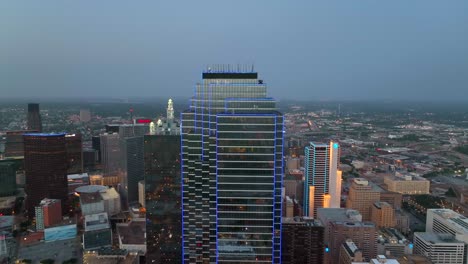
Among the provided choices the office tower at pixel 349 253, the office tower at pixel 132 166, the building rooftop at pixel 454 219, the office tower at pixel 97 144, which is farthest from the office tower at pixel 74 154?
the building rooftop at pixel 454 219

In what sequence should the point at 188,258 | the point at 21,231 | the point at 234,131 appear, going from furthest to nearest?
the point at 21,231, the point at 188,258, the point at 234,131

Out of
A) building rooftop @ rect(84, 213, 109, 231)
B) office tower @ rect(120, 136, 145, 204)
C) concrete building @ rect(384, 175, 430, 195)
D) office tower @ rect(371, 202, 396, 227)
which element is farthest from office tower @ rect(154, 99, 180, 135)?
concrete building @ rect(384, 175, 430, 195)

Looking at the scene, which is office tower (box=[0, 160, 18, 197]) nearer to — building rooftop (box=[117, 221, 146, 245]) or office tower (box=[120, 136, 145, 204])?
office tower (box=[120, 136, 145, 204])

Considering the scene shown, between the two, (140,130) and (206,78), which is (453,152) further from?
(206,78)

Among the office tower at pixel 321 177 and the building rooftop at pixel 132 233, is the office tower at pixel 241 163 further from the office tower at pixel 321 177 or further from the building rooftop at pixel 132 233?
the office tower at pixel 321 177

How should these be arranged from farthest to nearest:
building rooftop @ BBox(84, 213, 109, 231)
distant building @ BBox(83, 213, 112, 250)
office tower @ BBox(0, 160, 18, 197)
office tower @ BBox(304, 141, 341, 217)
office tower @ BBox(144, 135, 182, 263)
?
office tower @ BBox(0, 160, 18, 197) < office tower @ BBox(304, 141, 341, 217) < building rooftop @ BBox(84, 213, 109, 231) < distant building @ BBox(83, 213, 112, 250) < office tower @ BBox(144, 135, 182, 263)

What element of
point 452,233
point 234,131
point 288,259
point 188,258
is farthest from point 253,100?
point 452,233
